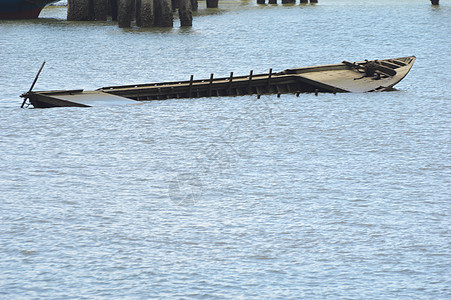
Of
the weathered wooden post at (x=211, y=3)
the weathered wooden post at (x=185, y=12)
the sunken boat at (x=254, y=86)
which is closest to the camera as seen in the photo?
the sunken boat at (x=254, y=86)

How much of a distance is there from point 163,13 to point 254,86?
3008 centimetres

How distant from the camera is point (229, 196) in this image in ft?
56.0

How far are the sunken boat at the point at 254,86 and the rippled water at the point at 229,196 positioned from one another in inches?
16.2

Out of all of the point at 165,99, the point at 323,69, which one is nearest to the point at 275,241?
the point at 165,99

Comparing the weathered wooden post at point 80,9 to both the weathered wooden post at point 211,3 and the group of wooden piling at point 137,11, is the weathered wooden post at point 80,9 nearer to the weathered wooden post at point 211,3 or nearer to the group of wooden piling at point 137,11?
the group of wooden piling at point 137,11

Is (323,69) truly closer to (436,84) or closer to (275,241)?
(436,84)

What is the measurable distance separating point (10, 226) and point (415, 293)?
7.79 metres

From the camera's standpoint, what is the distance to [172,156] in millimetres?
21062

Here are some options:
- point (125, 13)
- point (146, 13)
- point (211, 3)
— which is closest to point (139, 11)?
point (125, 13)

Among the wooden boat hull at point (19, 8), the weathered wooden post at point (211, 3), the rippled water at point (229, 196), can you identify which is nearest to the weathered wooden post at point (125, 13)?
the wooden boat hull at point (19, 8)

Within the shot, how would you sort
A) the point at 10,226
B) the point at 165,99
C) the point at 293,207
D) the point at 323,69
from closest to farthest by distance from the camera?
the point at 10,226 → the point at 293,207 → the point at 165,99 → the point at 323,69

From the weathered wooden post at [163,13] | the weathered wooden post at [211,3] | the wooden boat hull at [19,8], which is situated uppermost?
the weathered wooden post at [163,13]

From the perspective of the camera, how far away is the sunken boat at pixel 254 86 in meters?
27.5

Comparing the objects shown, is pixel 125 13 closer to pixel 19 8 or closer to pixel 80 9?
pixel 80 9
